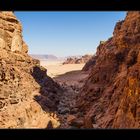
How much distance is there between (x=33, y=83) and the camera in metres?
20.5

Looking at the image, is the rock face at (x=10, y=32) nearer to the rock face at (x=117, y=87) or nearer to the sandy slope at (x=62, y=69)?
the rock face at (x=117, y=87)

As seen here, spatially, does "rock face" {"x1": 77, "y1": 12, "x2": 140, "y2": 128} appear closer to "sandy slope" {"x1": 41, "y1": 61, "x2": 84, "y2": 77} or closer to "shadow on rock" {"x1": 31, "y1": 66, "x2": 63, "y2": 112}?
"shadow on rock" {"x1": 31, "y1": 66, "x2": 63, "y2": 112}

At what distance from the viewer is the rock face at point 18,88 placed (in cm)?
1410

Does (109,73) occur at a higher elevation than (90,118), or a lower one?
higher

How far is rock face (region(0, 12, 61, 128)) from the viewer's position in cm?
1410

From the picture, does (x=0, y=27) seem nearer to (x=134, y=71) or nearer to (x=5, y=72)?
(x=5, y=72)

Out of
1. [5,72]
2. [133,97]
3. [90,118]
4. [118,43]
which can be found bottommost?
[90,118]

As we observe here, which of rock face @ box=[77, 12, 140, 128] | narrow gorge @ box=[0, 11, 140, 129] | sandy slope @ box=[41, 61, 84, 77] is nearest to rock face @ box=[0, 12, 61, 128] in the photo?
narrow gorge @ box=[0, 11, 140, 129]

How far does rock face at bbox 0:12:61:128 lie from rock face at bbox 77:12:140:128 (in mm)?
2625

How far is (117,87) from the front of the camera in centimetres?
Result: 1708

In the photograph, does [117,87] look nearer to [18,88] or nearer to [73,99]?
[18,88]
